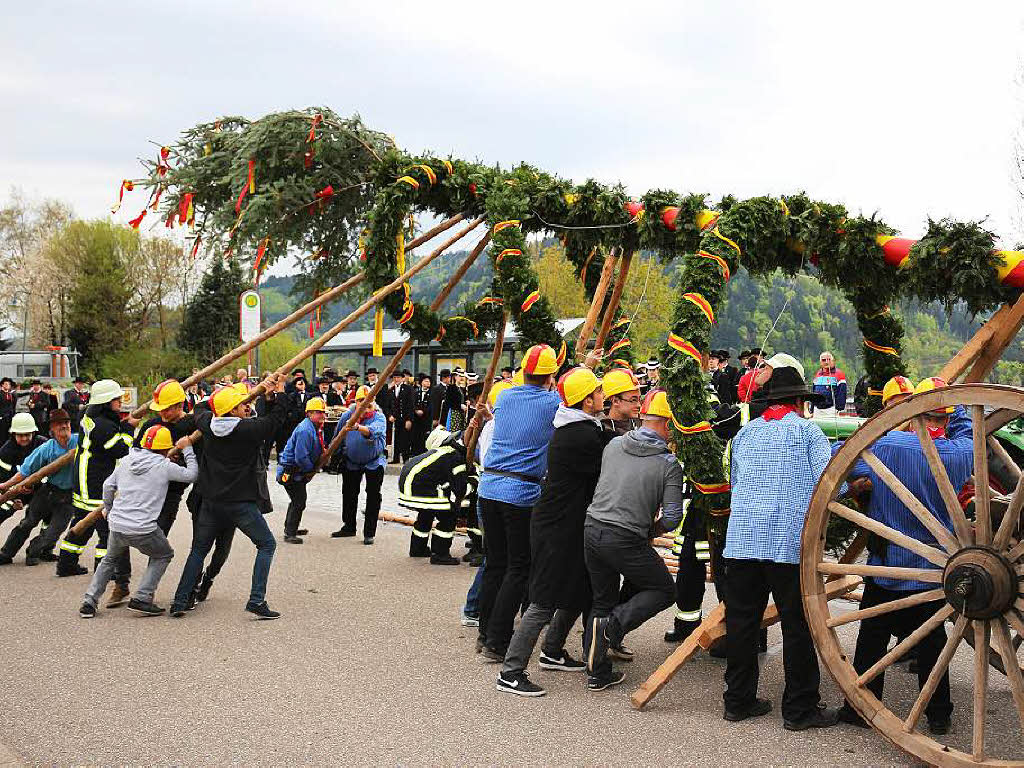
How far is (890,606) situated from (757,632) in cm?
85

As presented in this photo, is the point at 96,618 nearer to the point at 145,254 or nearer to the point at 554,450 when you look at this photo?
the point at 554,450

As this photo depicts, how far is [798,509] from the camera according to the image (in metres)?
5.12

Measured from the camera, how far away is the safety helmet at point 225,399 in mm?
7438

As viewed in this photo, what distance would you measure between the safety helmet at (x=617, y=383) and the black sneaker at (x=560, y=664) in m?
1.75

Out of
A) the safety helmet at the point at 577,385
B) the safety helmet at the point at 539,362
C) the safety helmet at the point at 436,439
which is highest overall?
the safety helmet at the point at 539,362

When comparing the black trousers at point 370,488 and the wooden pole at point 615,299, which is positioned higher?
the wooden pole at point 615,299

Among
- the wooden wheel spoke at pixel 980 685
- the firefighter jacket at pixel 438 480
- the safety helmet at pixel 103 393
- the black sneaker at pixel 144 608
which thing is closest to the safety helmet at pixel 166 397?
the safety helmet at pixel 103 393

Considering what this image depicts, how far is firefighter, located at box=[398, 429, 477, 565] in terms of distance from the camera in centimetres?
959

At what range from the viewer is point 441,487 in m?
9.59

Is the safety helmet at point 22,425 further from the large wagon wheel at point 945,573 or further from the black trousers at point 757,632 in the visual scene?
the large wagon wheel at point 945,573

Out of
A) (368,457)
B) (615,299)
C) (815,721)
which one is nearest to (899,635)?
(815,721)

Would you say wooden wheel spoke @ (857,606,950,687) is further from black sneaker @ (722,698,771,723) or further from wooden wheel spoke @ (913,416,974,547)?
black sneaker @ (722,698,771,723)

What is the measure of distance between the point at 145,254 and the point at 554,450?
148ft

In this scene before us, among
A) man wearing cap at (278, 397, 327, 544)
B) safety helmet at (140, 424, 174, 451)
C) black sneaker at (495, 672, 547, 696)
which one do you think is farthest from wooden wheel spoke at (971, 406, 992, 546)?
man wearing cap at (278, 397, 327, 544)
